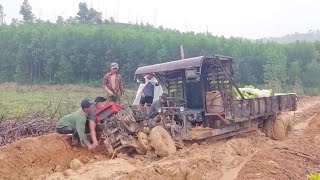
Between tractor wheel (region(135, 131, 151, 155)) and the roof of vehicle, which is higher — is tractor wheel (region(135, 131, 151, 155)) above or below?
below

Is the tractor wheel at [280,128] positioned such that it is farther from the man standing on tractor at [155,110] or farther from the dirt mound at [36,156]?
the dirt mound at [36,156]

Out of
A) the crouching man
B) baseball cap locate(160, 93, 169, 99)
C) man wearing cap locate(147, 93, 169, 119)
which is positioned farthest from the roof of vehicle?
the crouching man

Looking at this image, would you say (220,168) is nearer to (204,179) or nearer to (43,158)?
(204,179)

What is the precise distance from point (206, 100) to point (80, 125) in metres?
2.91

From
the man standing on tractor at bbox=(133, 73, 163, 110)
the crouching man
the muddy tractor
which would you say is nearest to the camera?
the muddy tractor

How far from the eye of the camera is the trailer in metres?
9.40

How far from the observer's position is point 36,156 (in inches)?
319

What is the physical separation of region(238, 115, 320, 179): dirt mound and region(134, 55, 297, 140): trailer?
4.09 ft

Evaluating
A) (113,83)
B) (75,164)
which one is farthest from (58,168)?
(113,83)

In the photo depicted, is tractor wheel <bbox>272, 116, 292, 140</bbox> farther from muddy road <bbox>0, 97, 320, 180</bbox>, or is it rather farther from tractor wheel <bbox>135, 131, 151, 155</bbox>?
tractor wheel <bbox>135, 131, 151, 155</bbox>

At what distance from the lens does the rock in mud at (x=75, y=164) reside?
7659 mm

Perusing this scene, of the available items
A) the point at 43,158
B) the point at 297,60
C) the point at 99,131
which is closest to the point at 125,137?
the point at 99,131

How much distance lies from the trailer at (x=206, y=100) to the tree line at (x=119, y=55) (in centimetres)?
2841

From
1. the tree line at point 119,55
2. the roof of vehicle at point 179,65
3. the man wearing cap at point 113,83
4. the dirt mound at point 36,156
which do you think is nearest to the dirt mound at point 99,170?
the dirt mound at point 36,156
